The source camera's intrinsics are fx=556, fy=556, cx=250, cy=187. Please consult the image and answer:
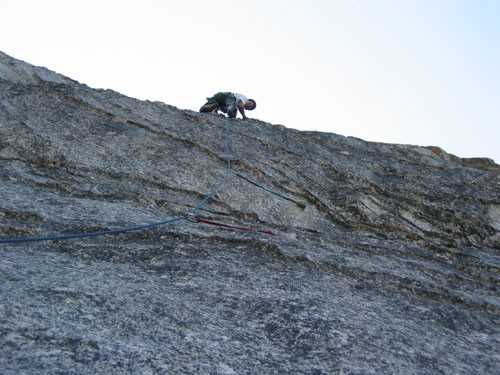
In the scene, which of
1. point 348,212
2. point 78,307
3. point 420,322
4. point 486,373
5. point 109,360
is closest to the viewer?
point 109,360

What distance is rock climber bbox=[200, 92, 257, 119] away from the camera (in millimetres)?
12953

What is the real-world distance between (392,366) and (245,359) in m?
1.13

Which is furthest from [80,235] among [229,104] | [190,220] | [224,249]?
[229,104]

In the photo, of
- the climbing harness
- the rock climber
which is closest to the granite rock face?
the climbing harness

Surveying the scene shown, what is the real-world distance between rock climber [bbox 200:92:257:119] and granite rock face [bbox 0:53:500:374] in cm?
117

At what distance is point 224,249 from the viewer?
241 inches

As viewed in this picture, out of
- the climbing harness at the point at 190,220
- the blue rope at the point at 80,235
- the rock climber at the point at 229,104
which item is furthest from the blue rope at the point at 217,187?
the rock climber at the point at 229,104

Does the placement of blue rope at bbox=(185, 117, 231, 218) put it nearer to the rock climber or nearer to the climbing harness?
the climbing harness

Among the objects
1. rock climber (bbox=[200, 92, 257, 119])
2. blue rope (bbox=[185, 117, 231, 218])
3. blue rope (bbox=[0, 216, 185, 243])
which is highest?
rock climber (bbox=[200, 92, 257, 119])

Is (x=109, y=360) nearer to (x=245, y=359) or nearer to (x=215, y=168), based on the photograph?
(x=245, y=359)

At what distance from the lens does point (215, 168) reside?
30.1ft

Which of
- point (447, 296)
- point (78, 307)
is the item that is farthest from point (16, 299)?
point (447, 296)

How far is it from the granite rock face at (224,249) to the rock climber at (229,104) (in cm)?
117

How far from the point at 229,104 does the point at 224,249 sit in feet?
23.9
